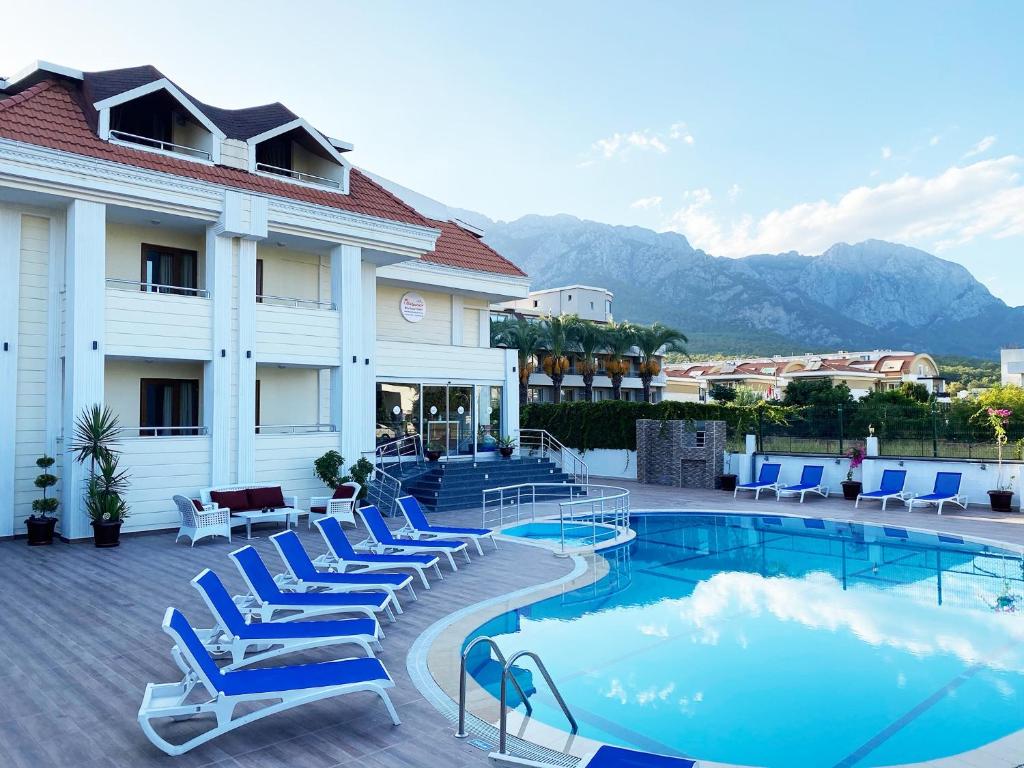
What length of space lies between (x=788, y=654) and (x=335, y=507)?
1044cm

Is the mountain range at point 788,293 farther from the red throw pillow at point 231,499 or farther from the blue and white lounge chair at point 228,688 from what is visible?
the blue and white lounge chair at point 228,688

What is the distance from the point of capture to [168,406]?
54.9ft

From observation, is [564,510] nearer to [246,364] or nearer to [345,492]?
[345,492]

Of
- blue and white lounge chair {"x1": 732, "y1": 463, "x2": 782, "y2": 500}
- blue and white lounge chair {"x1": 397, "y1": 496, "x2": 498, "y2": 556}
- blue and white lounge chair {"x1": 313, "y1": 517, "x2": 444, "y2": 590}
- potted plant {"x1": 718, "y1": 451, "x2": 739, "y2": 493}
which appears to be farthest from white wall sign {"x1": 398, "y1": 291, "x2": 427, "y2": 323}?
blue and white lounge chair {"x1": 313, "y1": 517, "x2": 444, "y2": 590}

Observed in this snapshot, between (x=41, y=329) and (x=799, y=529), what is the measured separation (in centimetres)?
1652

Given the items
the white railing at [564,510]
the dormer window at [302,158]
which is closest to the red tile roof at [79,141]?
the dormer window at [302,158]

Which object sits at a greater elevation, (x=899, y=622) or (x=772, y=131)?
(x=772, y=131)

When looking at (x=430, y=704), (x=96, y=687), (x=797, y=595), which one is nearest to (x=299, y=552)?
(x=96, y=687)

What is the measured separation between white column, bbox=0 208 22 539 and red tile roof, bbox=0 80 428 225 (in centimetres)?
164

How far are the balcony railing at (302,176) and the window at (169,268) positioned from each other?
2.89 metres

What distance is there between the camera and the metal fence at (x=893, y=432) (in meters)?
19.0

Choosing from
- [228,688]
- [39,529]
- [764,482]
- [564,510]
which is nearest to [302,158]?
[39,529]

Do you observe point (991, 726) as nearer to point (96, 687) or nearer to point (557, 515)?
point (96, 687)

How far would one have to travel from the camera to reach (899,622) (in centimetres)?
938
